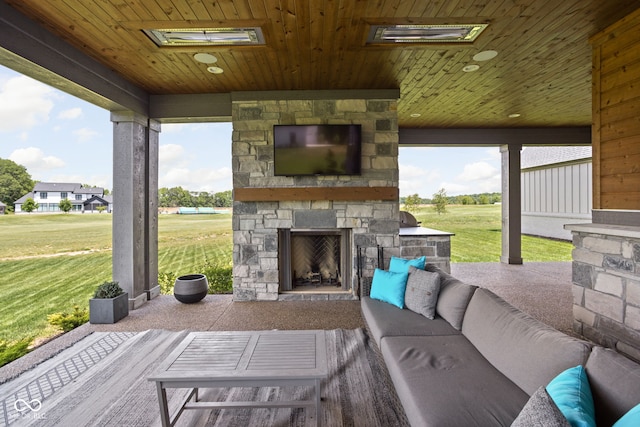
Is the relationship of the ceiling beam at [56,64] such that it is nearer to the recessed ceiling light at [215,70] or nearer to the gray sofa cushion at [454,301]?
the recessed ceiling light at [215,70]

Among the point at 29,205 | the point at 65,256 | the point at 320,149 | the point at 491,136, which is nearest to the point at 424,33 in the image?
the point at 320,149

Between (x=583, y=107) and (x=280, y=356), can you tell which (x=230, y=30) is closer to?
(x=280, y=356)

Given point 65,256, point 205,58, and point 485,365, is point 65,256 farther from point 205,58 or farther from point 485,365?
point 485,365

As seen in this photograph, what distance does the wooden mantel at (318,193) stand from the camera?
409 centimetres

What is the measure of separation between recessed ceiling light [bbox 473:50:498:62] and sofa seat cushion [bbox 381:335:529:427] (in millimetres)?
2798

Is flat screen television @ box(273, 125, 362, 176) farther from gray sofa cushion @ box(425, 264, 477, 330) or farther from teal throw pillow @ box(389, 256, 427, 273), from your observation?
gray sofa cushion @ box(425, 264, 477, 330)

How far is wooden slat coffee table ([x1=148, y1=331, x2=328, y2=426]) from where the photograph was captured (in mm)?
1691

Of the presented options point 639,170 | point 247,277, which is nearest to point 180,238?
point 247,277

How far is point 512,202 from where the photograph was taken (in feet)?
20.5

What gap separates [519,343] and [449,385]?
441mm

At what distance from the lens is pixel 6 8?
228 centimetres

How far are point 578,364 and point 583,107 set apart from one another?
533cm

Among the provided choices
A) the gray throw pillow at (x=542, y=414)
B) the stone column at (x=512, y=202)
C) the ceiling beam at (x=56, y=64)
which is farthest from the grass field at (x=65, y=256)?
the stone column at (x=512, y=202)

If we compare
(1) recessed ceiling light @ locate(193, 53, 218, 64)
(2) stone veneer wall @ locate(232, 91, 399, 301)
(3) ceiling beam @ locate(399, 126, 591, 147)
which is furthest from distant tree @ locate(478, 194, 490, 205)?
(1) recessed ceiling light @ locate(193, 53, 218, 64)
